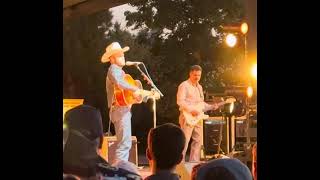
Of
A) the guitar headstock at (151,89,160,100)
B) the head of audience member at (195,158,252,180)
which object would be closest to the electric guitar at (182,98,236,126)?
the guitar headstock at (151,89,160,100)

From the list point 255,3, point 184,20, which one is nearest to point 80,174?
point 184,20

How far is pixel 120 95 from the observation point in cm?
522

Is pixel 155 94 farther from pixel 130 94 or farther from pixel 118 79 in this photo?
pixel 118 79

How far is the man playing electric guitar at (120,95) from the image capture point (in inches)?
205

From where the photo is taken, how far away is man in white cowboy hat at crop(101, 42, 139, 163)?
17.1 feet

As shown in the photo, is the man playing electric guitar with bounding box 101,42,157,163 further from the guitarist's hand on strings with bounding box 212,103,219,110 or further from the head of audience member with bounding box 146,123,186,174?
the guitarist's hand on strings with bounding box 212,103,219,110

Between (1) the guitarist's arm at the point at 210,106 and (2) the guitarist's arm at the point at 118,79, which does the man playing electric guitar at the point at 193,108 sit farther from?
(2) the guitarist's arm at the point at 118,79

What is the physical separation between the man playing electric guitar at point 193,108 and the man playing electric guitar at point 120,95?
39cm

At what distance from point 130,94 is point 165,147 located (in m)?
0.56

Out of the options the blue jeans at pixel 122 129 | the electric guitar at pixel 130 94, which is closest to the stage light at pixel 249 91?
the electric guitar at pixel 130 94

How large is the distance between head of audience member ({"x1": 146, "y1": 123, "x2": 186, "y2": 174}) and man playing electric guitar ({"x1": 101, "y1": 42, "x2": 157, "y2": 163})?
0.21 m
